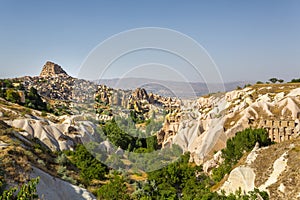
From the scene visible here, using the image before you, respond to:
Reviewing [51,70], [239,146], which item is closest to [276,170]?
[239,146]

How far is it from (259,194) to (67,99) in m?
87.4

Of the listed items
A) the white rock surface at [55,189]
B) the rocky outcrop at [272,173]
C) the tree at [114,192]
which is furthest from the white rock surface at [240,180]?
the white rock surface at [55,189]

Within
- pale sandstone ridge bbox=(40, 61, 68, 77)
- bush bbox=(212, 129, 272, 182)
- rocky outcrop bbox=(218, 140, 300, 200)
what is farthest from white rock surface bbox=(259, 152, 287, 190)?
pale sandstone ridge bbox=(40, 61, 68, 77)

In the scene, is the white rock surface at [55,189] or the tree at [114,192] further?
the tree at [114,192]

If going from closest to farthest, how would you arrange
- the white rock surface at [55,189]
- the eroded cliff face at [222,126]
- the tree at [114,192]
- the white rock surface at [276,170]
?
1. the white rock surface at [55,189]
2. the white rock surface at [276,170]
3. the tree at [114,192]
4. the eroded cliff face at [222,126]

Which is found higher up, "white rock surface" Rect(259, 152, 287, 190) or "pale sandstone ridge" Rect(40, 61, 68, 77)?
"pale sandstone ridge" Rect(40, 61, 68, 77)

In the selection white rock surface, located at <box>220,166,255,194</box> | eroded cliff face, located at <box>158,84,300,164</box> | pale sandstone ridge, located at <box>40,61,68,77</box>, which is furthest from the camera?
pale sandstone ridge, located at <box>40,61,68,77</box>

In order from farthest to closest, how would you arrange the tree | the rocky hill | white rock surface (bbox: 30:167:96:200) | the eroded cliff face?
the eroded cliff face → the tree → the rocky hill → white rock surface (bbox: 30:167:96:200)

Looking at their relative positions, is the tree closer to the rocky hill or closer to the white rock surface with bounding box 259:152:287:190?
the rocky hill

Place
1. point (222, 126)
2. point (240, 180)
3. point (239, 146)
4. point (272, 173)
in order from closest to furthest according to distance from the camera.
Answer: point (272, 173), point (240, 180), point (239, 146), point (222, 126)

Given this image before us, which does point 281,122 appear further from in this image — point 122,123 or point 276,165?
point 122,123

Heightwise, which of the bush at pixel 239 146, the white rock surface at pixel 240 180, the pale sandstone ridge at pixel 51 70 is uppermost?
the pale sandstone ridge at pixel 51 70

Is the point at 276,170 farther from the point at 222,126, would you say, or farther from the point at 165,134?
the point at 165,134

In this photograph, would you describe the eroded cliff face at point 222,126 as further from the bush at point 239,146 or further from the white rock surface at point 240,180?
the white rock surface at point 240,180
